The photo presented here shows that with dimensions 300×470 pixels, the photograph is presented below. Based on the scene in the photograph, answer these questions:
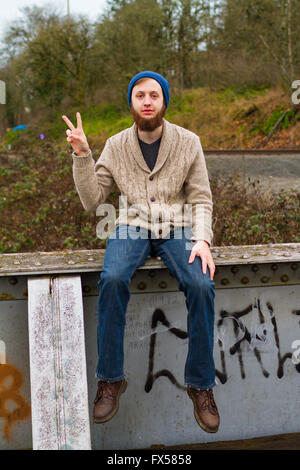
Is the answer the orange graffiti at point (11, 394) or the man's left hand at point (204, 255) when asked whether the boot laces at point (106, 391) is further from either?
Result: the man's left hand at point (204, 255)

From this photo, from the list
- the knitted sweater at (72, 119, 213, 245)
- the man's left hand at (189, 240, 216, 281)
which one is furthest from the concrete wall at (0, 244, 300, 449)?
the knitted sweater at (72, 119, 213, 245)

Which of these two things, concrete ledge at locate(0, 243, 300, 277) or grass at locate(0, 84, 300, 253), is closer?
concrete ledge at locate(0, 243, 300, 277)

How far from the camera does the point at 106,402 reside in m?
2.46

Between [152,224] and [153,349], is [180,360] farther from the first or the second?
[152,224]

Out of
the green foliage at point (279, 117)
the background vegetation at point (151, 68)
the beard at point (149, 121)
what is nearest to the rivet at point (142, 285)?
the beard at point (149, 121)

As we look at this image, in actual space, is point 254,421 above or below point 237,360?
below

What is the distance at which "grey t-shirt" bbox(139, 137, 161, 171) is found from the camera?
288 centimetres

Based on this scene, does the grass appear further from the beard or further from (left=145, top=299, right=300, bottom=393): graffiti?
the beard

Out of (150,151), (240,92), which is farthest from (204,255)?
(240,92)

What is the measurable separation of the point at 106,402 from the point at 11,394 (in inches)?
26.5

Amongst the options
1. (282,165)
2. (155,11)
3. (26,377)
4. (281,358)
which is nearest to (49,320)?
(26,377)
